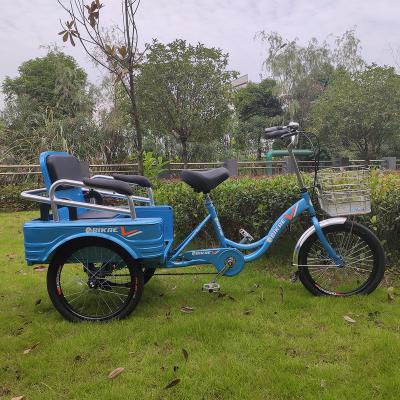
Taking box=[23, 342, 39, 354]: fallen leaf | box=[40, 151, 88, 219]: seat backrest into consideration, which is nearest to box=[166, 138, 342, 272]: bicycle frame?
box=[40, 151, 88, 219]: seat backrest

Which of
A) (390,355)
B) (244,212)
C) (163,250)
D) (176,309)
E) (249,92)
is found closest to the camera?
(390,355)

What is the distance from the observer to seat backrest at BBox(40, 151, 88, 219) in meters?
3.42

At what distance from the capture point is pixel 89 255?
3.32m

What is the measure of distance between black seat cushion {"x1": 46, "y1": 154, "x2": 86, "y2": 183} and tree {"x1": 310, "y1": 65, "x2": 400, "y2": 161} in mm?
17868

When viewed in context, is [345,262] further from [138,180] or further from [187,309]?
[138,180]

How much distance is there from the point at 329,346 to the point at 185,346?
0.96 metres

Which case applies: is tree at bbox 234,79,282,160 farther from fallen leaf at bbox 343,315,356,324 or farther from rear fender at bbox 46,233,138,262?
rear fender at bbox 46,233,138,262

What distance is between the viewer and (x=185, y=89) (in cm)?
1413

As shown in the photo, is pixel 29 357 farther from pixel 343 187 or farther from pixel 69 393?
pixel 343 187

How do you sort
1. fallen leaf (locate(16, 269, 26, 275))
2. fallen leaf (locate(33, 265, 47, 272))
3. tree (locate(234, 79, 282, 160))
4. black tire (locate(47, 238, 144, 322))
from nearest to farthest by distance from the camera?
black tire (locate(47, 238, 144, 322)) < fallen leaf (locate(16, 269, 26, 275)) < fallen leaf (locate(33, 265, 47, 272)) < tree (locate(234, 79, 282, 160))

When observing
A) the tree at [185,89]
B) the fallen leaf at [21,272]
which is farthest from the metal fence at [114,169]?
the fallen leaf at [21,272]

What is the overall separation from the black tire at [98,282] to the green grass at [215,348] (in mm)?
137

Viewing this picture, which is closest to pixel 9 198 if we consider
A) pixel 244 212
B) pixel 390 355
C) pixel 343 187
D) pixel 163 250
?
pixel 244 212

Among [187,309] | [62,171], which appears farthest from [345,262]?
[62,171]
